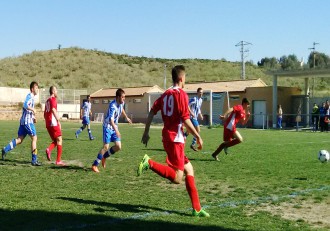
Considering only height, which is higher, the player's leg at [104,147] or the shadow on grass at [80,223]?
the player's leg at [104,147]

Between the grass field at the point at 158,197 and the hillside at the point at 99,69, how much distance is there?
74576 millimetres

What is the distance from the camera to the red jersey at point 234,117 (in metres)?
12.5

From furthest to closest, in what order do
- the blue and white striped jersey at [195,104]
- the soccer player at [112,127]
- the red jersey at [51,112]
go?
the blue and white striped jersey at [195,104]
the red jersey at [51,112]
the soccer player at [112,127]

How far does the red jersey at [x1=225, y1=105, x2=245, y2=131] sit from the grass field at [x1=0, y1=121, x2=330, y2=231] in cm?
111

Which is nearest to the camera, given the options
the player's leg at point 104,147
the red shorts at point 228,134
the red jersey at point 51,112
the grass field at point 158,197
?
the grass field at point 158,197

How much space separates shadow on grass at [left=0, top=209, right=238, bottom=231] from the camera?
547 centimetres

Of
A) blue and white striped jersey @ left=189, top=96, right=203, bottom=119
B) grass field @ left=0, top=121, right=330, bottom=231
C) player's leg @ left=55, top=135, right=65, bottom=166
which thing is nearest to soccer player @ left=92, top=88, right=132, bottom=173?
grass field @ left=0, top=121, right=330, bottom=231

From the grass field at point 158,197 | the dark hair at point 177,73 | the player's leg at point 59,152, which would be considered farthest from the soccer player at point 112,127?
the dark hair at point 177,73

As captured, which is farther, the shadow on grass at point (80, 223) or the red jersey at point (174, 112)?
the red jersey at point (174, 112)

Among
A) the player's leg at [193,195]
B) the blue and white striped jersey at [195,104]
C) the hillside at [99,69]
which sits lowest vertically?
the player's leg at [193,195]

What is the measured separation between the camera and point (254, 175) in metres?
9.86

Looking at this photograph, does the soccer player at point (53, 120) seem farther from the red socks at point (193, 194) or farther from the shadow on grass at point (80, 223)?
the red socks at point (193, 194)

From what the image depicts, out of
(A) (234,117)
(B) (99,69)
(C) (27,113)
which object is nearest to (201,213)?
(A) (234,117)

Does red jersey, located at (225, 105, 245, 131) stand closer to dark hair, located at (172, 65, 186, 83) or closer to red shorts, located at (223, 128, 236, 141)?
red shorts, located at (223, 128, 236, 141)
